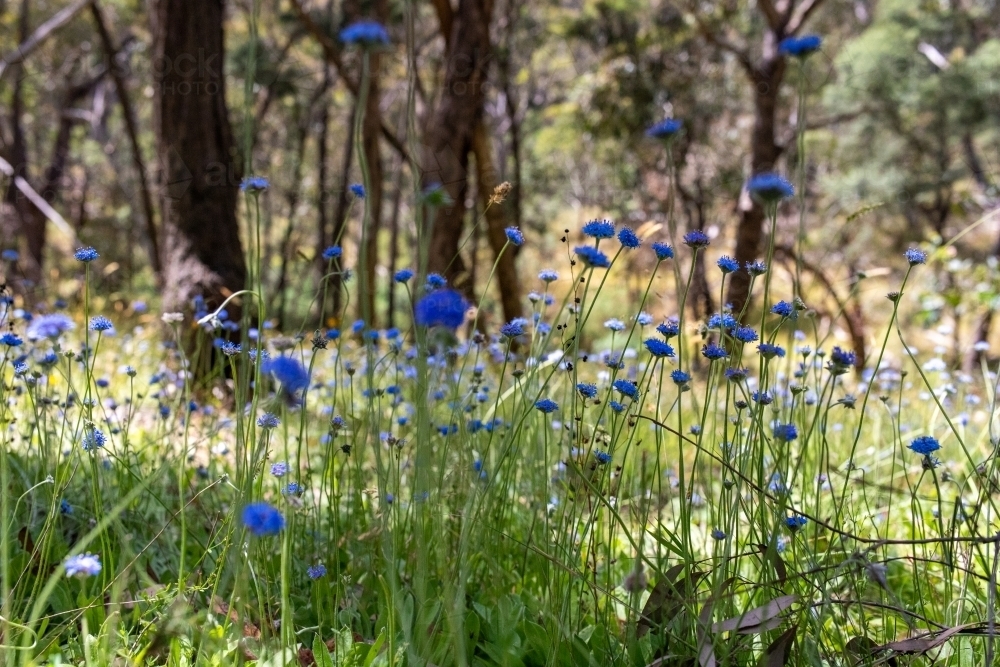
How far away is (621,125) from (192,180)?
7.39 m

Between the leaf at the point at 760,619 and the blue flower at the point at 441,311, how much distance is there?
25.3 inches

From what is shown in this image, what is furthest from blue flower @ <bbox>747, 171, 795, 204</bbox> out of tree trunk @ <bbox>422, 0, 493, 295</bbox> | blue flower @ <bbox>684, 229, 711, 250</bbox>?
tree trunk @ <bbox>422, 0, 493, 295</bbox>

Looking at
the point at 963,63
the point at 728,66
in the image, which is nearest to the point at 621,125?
the point at 728,66

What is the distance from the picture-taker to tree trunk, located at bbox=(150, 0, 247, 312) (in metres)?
3.82

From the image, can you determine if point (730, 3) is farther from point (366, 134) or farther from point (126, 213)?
point (126, 213)

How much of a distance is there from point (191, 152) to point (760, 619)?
3650 millimetres

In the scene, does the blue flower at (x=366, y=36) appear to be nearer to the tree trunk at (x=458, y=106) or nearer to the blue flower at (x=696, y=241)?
the blue flower at (x=696, y=241)

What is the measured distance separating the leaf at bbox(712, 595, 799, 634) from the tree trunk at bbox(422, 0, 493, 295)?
4.01 m

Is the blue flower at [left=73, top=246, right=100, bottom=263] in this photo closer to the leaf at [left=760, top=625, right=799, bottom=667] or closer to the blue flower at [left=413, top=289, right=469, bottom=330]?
the blue flower at [left=413, top=289, right=469, bottom=330]

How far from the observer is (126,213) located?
18031 mm

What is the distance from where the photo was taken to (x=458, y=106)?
5117 mm

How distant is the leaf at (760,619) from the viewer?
3.66 ft

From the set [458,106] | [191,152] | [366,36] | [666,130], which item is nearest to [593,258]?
[666,130]

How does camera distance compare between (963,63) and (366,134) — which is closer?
(366,134)
